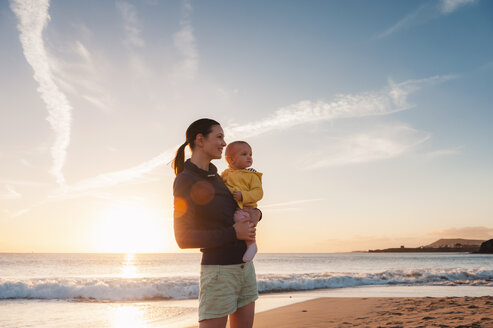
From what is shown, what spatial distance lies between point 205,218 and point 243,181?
0.42 metres

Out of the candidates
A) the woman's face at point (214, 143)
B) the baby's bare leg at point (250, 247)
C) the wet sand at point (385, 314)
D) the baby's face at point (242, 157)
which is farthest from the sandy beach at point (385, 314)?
the woman's face at point (214, 143)

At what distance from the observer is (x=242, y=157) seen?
2879 mm

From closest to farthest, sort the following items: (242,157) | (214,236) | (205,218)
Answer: (214,236) → (205,218) → (242,157)

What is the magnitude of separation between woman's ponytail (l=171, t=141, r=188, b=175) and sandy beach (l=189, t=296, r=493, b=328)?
585 centimetres

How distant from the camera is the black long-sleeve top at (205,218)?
2451 mm

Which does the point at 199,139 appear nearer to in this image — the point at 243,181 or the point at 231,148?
the point at 231,148

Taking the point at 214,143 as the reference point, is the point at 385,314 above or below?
below

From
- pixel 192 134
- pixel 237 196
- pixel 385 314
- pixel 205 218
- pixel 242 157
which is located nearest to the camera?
pixel 205 218

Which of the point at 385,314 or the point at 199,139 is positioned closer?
the point at 199,139

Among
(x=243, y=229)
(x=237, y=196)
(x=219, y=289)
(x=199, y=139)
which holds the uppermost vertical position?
(x=199, y=139)

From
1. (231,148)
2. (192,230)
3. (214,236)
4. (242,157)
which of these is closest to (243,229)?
(214,236)

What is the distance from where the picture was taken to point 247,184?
280 centimetres

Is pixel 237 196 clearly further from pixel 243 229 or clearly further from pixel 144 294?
pixel 144 294

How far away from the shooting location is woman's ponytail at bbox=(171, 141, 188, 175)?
2791 mm
